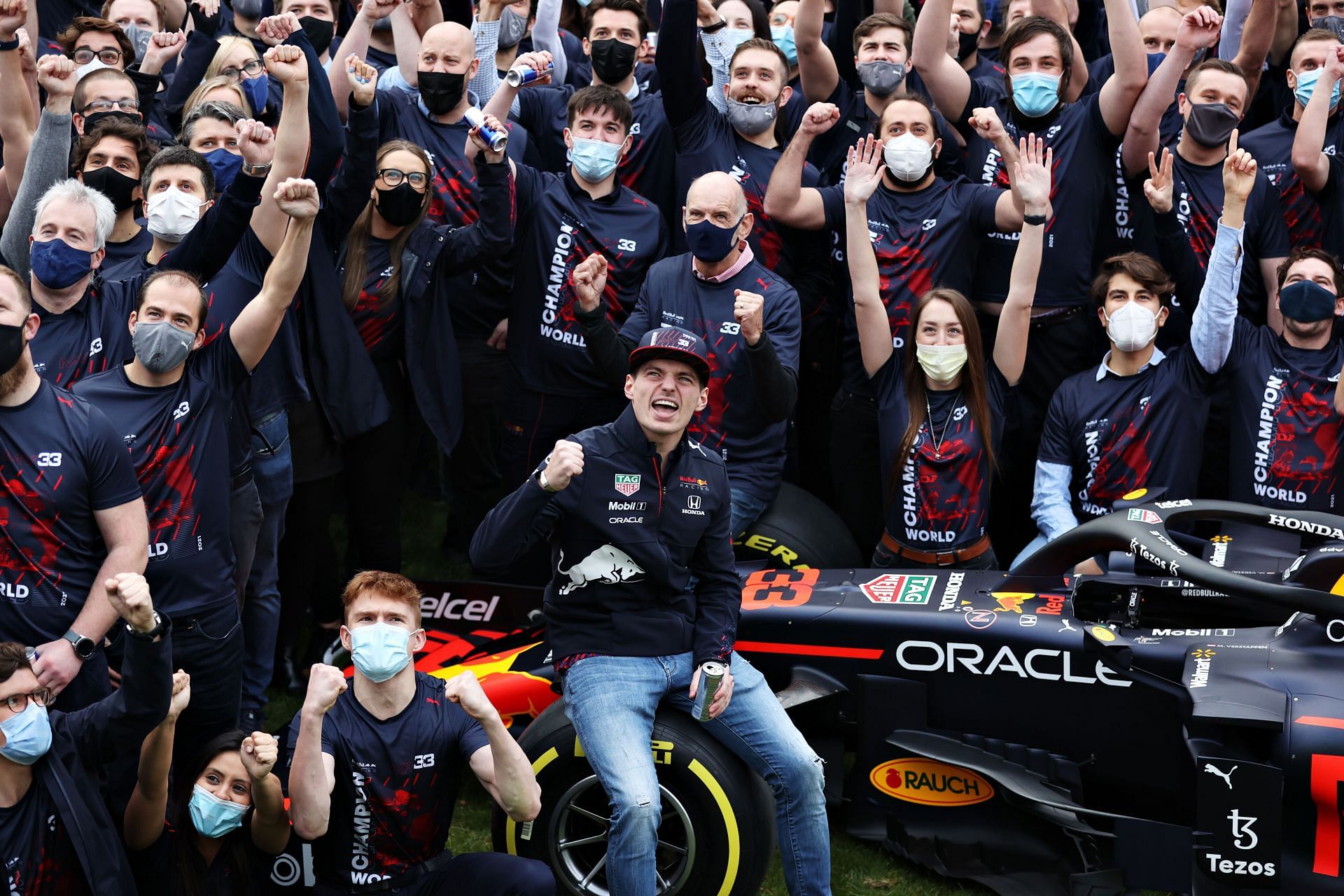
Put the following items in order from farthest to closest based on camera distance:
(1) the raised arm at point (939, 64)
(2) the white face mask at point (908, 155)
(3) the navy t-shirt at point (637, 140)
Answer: (3) the navy t-shirt at point (637, 140), (1) the raised arm at point (939, 64), (2) the white face mask at point (908, 155)

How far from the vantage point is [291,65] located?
5625 mm

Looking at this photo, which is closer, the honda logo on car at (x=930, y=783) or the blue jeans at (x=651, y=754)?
the blue jeans at (x=651, y=754)

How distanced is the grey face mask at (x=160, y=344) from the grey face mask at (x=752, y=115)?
10.9 ft

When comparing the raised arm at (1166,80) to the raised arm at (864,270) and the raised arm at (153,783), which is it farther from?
the raised arm at (153,783)

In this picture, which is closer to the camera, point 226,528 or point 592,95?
point 226,528

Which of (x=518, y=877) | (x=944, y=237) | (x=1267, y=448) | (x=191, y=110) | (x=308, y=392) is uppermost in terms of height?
(x=191, y=110)

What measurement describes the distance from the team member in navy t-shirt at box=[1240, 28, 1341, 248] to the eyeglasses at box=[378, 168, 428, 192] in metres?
4.09

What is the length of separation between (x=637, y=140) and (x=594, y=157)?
2.42 ft

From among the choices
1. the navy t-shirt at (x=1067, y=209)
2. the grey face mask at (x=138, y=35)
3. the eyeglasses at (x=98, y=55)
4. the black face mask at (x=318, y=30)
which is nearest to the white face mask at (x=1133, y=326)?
the navy t-shirt at (x=1067, y=209)

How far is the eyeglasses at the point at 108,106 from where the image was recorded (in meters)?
6.81

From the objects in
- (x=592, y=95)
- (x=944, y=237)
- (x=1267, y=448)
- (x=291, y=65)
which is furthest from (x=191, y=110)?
(x=1267, y=448)

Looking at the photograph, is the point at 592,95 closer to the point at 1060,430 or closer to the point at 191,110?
the point at 191,110

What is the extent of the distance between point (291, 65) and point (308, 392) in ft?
4.86

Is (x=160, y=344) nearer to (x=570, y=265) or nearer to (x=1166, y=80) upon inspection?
(x=570, y=265)
